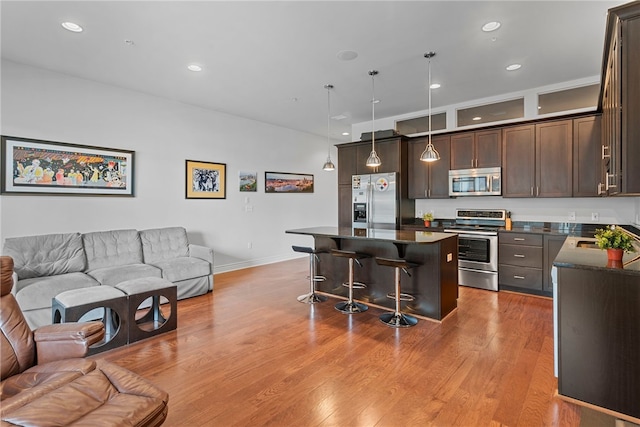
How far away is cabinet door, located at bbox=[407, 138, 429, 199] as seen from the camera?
5816 millimetres

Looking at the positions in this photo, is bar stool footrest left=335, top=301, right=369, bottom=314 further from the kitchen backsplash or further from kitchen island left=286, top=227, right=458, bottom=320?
the kitchen backsplash

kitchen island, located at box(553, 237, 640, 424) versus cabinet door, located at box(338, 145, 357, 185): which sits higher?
cabinet door, located at box(338, 145, 357, 185)

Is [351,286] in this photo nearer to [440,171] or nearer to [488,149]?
[440,171]

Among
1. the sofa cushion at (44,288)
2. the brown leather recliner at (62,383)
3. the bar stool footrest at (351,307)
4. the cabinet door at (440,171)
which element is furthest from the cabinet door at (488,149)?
the sofa cushion at (44,288)

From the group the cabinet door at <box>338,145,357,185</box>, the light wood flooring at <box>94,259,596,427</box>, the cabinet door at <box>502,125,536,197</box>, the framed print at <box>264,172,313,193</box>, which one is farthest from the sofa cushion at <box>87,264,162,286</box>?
the cabinet door at <box>502,125,536,197</box>

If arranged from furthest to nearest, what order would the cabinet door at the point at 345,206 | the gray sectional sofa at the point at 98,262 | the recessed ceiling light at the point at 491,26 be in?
the cabinet door at the point at 345,206
the gray sectional sofa at the point at 98,262
the recessed ceiling light at the point at 491,26

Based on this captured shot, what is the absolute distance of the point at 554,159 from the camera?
15.0ft

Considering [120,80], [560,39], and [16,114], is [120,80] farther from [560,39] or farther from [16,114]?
[560,39]

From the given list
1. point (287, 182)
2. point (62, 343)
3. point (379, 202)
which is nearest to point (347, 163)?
point (379, 202)

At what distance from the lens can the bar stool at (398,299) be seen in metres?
3.43

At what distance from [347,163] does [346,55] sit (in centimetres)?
299

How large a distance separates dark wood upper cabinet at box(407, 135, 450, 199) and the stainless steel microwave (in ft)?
0.46

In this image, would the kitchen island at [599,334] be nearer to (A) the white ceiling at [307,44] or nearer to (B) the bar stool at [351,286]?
(B) the bar stool at [351,286]

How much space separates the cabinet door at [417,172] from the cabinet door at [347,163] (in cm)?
107
